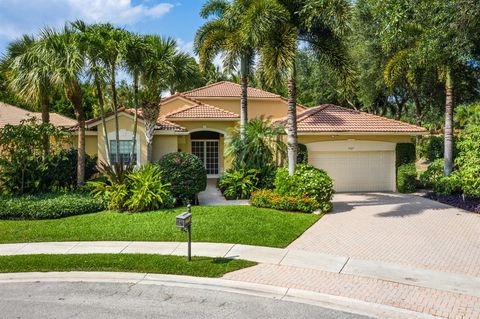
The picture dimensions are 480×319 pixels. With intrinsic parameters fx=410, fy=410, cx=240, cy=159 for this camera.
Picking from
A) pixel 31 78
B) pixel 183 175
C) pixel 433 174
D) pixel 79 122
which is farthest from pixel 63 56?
pixel 433 174

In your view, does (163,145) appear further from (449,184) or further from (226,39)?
(449,184)

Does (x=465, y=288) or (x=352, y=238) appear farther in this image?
(x=352, y=238)

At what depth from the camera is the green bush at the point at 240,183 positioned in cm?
1825

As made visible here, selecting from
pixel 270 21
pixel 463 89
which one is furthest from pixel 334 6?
pixel 463 89

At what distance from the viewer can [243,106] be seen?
20.5 metres

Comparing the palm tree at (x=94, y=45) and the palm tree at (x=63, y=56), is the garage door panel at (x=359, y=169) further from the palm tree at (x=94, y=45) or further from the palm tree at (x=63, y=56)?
the palm tree at (x=63, y=56)

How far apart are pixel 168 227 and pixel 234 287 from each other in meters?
4.97

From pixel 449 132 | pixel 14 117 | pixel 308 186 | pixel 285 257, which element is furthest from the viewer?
pixel 14 117

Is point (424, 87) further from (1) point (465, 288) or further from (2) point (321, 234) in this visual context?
(1) point (465, 288)

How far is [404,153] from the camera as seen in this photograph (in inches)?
815

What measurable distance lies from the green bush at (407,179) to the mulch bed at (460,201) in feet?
4.28

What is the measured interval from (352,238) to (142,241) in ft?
20.3

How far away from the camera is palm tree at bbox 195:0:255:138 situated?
58.5 feet

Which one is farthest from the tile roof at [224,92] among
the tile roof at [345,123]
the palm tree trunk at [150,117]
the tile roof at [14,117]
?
the palm tree trunk at [150,117]
